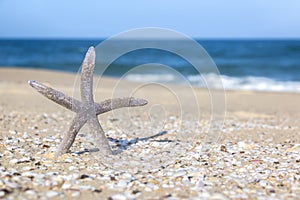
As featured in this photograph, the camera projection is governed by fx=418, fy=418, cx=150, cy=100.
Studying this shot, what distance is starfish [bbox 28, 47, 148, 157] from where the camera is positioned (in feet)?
19.3

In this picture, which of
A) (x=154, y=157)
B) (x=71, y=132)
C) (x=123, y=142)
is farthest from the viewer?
(x=123, y=142)

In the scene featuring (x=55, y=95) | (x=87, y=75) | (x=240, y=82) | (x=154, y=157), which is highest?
(x=87, y=75)

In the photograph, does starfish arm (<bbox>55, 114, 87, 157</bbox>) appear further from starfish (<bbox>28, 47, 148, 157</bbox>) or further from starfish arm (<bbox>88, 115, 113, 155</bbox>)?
starfish arm (<bbox>88, 115, 113, 155</bbox>)

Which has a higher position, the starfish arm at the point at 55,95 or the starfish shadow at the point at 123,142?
the starfish arm at the point at 55,95

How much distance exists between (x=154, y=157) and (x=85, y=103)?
4.39 feet

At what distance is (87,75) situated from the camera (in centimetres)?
593

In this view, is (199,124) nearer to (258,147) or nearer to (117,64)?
(258,147)

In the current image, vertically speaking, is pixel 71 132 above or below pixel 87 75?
below

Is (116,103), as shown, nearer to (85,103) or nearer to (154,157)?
(85,103)

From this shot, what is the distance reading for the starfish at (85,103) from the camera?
588 centimetres

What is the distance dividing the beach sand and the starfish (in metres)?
0.27

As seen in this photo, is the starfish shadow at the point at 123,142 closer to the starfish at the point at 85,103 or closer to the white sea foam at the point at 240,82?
the starfish at the point at 85,103

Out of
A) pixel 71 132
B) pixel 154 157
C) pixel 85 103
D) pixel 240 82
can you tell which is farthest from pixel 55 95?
pixel 240 82

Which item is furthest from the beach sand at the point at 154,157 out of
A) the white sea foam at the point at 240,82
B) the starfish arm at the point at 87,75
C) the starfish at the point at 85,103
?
the white sea foam at the point at 240,82
